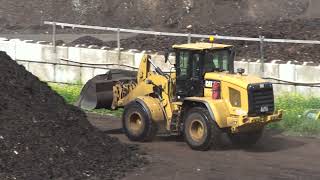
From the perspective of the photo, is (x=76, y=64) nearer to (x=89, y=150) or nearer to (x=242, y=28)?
(x=242, y=28)

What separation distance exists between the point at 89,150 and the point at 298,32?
45.6 ft

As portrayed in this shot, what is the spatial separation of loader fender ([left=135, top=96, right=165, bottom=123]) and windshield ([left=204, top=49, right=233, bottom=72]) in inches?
53.0

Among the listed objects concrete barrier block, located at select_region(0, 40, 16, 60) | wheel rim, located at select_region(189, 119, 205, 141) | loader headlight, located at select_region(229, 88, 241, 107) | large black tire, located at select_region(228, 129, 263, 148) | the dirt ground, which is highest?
concrete barrier block, located at select_region(0, 40, 16, 60)

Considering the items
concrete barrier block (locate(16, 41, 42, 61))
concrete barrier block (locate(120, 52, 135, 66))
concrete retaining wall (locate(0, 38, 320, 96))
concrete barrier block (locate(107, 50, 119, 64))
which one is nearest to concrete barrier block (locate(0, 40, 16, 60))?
concrete retaining wall (locate(0, 38, 320, 96))

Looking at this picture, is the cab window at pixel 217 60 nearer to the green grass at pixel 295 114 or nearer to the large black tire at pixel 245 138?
the large black tire at pixel 245 138

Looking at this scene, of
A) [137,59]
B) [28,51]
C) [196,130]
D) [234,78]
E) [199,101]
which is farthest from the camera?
[28,51]

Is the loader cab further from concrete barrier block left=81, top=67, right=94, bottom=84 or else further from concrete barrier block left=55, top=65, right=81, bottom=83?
concrete barrier block left=55, top=65, right=81, bottom=83

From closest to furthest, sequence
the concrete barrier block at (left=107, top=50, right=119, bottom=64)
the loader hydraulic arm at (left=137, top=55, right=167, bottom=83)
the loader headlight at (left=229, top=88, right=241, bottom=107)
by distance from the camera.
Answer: the loader headlight at (left=229, top=88, right=241, bottom=107) → the loader hydraulic arm at (left=137, top=55, right=167, bottom=83) → the concrete barrier block at (left=107, top=50, right=119, bottom=64)

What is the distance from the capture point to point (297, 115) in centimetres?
1609

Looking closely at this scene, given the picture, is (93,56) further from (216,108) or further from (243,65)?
(216,108)

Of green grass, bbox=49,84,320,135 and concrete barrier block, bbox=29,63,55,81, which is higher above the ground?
concrete barrier block, bbox=29,63,55,81

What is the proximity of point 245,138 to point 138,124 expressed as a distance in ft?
7.61

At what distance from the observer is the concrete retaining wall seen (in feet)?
58.0

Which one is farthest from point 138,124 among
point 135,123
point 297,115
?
point 297,115
